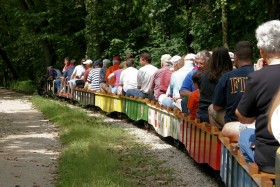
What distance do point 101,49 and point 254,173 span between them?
28462mm

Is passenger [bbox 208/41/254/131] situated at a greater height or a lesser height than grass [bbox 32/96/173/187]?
greater

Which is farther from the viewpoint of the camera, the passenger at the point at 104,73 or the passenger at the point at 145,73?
the passenger at the point at 104,73

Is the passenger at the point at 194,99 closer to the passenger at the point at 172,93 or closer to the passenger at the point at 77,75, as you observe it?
the passenger at the point at 172,93

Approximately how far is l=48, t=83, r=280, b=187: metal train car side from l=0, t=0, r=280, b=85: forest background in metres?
4.78

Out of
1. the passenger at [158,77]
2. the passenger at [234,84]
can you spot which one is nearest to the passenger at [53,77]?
the passenger at [158,77]

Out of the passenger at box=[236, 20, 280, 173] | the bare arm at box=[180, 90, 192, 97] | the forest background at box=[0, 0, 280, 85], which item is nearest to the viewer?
the passenger at box=[236, 20, 280, 173]

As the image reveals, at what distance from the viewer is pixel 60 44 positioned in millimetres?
36938

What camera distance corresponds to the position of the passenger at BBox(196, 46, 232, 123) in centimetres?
874

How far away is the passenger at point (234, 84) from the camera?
7.19 metres

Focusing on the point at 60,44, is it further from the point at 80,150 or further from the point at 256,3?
the point at 80,150

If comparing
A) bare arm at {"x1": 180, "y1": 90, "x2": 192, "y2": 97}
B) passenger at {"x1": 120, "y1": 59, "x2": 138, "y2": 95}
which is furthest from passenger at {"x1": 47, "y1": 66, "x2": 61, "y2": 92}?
bare arm at {"x1": 180, "y1": 90, "x2": 192, "y2": 97}

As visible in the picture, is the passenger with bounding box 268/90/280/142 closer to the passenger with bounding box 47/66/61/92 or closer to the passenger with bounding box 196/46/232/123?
the passenger with bounding box 196/46/232/123

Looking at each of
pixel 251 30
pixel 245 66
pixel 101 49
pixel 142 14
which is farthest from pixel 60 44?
pixel 245 66

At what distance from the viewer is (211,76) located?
9086 mm
